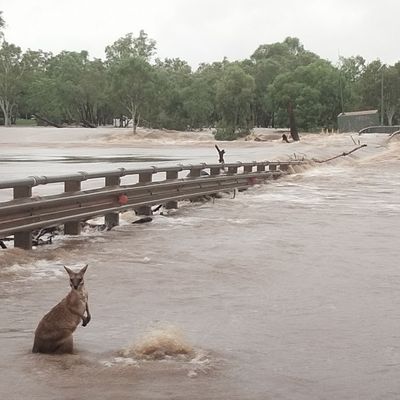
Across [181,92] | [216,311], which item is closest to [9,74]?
[181,92]

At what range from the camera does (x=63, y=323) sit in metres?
4.98

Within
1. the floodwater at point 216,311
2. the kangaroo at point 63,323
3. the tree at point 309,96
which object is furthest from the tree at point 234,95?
the kangaroo at point 63,323

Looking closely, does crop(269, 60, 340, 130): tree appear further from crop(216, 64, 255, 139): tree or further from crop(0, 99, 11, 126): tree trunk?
crop(0, 99, 11, 126): tree trunk

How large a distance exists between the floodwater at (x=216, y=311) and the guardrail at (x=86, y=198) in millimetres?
309

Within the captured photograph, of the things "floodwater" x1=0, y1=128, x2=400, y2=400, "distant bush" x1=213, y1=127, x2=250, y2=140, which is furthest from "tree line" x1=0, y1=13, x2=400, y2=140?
"floodwater" x1=0, y1=128, x2=400, y2=400

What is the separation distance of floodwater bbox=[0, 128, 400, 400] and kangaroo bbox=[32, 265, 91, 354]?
0.31ft

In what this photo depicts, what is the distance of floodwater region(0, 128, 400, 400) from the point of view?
15.1ft

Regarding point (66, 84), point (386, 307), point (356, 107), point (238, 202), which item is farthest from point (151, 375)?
point (356, 107)

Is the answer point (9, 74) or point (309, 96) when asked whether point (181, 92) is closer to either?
point (309, 96)

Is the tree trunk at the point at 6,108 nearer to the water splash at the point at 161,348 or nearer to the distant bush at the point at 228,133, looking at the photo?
the distant bush at the point at 228,133

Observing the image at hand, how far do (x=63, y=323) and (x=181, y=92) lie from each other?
4267 inches

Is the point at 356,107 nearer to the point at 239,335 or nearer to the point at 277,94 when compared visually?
the point at 277,94

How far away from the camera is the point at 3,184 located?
27.5ft

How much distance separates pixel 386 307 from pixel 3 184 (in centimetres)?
445
